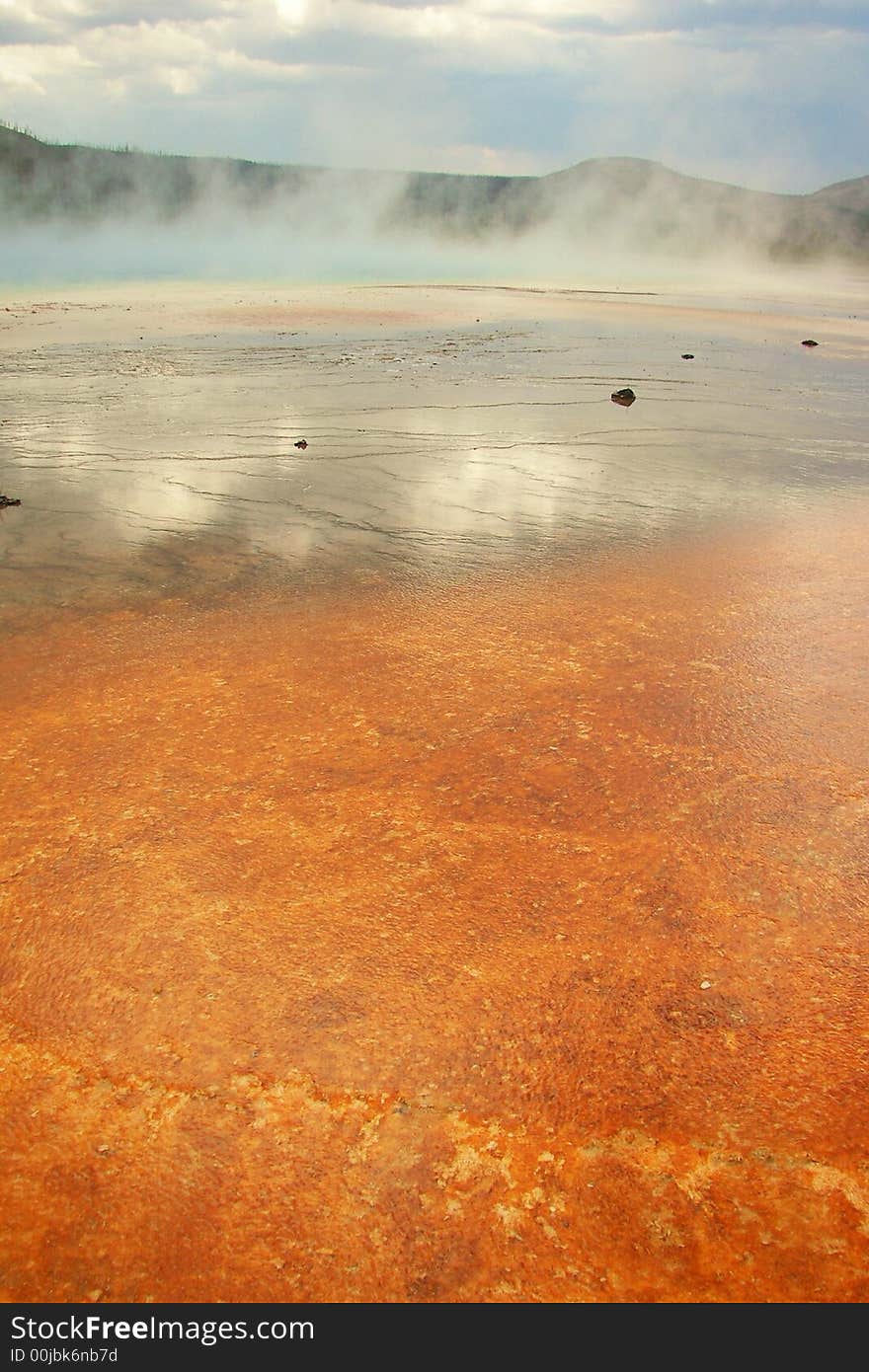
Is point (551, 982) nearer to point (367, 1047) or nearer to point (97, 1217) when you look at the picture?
point (367, 1047)

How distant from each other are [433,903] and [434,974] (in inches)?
8.8

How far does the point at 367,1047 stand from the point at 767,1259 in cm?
76

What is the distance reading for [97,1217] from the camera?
1.50m

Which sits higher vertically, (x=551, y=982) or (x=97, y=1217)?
Result: (x=551, y=982)

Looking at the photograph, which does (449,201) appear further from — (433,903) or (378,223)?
(433,903)

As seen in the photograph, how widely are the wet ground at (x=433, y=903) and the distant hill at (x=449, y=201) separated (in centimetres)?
4351

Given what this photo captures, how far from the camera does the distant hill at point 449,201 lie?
47.2 meters

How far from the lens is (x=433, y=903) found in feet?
7.06

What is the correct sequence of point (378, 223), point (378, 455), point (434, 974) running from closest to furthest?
point (434, 974) → point (378, 455) → point (378, 223)

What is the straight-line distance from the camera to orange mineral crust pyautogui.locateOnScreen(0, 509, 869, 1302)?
148 centimetres

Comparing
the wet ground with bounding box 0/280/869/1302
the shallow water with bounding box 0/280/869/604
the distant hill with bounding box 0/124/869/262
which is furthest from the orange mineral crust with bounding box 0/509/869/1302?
the distant hill with bounding box 0/124/869/262

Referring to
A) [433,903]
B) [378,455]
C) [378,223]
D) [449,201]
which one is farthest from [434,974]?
[449,201]
